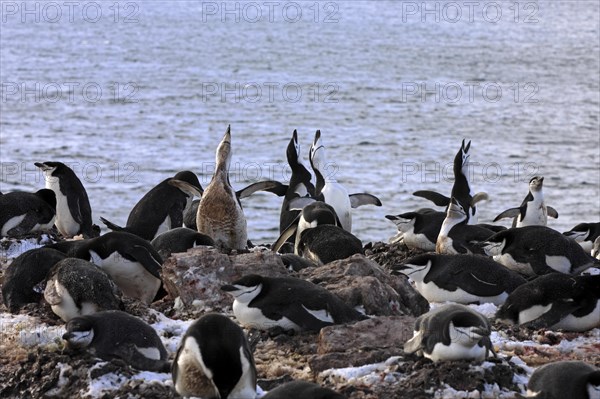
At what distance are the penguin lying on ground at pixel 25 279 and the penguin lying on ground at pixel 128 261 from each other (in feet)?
1.16

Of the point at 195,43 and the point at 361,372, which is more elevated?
the point at 195,43

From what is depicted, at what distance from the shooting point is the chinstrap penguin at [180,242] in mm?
8180

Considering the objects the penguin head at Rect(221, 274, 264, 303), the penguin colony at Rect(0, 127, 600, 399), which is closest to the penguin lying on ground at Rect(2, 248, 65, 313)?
the penguin colony at Rect(0, 127, 600, 399)

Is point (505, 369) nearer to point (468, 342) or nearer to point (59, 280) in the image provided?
point (468, 342)

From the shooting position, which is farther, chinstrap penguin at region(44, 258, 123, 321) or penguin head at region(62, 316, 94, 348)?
chinstrap penguin at region(44, 258, 123, 321)

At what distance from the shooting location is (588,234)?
10.1m

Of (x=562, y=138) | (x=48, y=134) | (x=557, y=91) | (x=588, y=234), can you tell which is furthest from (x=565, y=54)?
(x=588, y=234)

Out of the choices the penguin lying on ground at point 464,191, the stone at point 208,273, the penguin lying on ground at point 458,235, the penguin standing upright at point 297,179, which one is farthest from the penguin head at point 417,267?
the penguin standing upright at point 297,179

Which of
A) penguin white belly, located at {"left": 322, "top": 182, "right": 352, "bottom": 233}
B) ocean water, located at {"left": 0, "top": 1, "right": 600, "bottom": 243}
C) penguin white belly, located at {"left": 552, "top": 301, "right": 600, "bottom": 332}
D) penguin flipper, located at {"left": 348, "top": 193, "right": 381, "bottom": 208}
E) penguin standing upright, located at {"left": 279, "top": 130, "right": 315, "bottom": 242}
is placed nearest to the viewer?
penguin white belly, located at {"left": 552, "top": 301, "right": 600, "bottom": 332}

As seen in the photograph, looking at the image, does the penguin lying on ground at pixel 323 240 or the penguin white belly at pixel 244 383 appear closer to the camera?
the penguin white belly at pixel 244 383

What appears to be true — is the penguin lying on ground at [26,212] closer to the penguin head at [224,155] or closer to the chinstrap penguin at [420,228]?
the penguin head at [224,155]

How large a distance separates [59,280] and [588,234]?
5.41 meters

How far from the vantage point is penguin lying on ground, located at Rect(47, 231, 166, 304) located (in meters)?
7.32

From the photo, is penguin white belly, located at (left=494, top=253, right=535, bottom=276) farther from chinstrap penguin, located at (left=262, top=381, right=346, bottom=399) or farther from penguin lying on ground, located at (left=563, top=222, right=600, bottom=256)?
chinstrap penguin, located at (left=262, top=381, right=346, bottom=399)
